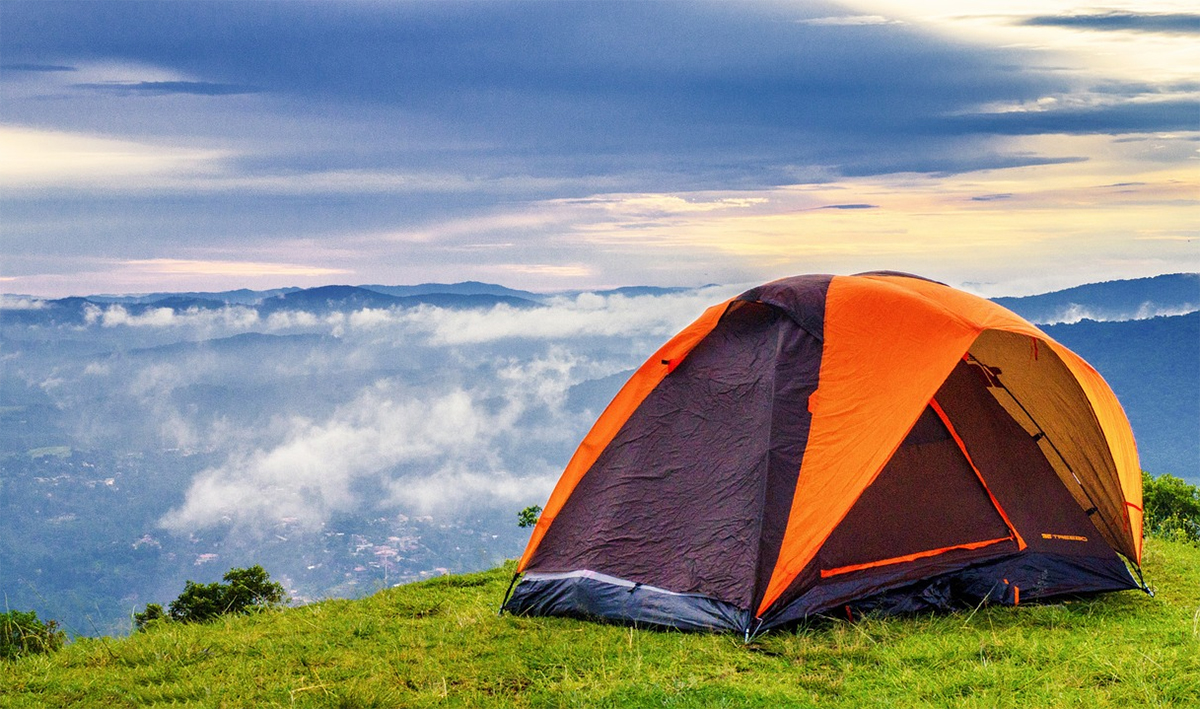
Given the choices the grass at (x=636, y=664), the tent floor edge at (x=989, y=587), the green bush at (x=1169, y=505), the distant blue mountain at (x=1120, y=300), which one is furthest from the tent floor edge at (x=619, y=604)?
the distant blue mountain at (x=1120, y=300)

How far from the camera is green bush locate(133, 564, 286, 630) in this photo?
33.1 feet

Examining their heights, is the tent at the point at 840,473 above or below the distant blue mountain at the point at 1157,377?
above

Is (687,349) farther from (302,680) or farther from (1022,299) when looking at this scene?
(1022,299)

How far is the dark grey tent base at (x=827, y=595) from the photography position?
294 inches

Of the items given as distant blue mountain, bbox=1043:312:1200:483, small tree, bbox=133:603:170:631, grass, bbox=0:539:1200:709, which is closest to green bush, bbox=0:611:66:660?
grass, bbox=0:539:1200:709

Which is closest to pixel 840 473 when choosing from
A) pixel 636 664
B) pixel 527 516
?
pixel 636 664

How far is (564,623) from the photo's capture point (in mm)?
7949

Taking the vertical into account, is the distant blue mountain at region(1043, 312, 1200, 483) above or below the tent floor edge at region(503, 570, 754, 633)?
below

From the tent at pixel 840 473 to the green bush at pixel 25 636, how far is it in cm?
425

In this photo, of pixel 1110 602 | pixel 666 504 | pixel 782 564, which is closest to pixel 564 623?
pixel 666 504

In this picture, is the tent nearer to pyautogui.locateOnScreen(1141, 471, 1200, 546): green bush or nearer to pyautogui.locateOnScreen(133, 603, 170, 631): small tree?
pyautogui.locateOnScreen(133, 603, 170, 631): small tree

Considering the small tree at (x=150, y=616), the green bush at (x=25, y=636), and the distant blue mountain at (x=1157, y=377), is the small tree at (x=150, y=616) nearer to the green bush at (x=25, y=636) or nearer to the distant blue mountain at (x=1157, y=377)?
the green bush at (x=25, y=636)

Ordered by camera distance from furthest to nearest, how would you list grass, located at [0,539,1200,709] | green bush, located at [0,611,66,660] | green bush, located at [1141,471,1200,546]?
green bush, located at [1141,471,1200,546] < green bush, located at [0,611,66,660] < grass, located at [0,539,1200,709]

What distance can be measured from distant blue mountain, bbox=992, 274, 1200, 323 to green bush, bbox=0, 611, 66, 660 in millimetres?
157080
